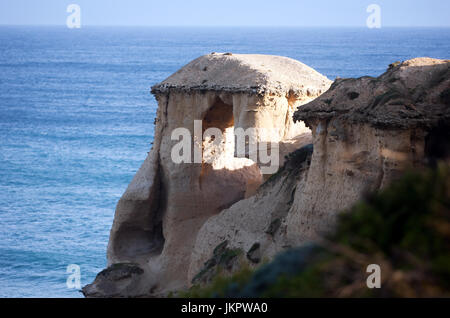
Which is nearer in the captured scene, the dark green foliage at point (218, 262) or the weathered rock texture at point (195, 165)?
the dark green foliage at point (218, 262)

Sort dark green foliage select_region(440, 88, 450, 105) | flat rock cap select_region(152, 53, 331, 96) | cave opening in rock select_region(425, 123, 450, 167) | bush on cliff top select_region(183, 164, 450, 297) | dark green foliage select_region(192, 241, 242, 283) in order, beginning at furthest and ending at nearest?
flat rock cap select_region(152, 53, 331, 96)
dark green foliage select_region(192, 241, 242, 283)
dark green foliage select_region(440, 88, 450, 105)
cave opening in rock select_region(425, 123, 450, 167)
bush on cliff top select_region(183, 164, 450, 297)

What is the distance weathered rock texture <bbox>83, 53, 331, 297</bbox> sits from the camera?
2247 centimetres

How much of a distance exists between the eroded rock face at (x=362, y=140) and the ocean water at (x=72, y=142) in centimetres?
2079

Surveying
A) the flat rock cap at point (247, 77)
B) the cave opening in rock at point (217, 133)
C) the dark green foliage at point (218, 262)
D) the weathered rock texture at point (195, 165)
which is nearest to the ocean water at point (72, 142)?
the weathered rock texture at point (195, 165)

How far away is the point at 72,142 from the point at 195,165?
4964cm

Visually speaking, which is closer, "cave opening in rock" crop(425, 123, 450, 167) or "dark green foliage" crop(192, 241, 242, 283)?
"cave opening in rock" crop(425, 123, 450, 167)

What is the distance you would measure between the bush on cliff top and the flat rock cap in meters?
13.6

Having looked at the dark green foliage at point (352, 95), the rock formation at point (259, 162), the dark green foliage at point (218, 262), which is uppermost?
the dark green foliage at point (352, 95)

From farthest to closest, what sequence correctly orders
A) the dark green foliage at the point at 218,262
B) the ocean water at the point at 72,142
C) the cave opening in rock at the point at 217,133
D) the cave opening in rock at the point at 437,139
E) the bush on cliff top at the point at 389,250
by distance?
the ocean water at the point at 72,142 → the cave opening in rock at the point at 217,133 → the dark green foliage at the point at 218,262 → the cave opening in rock at the point at 437,139 → the bush on cliff top at the point at 389,250

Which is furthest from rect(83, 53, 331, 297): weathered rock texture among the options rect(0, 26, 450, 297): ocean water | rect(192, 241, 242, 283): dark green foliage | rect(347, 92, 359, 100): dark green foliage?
rect(0, 26, 450, 297): ocean water

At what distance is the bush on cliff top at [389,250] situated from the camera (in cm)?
764

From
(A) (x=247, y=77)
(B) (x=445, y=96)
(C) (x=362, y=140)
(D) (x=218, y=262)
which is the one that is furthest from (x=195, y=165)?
(B) (x=445, y=96)

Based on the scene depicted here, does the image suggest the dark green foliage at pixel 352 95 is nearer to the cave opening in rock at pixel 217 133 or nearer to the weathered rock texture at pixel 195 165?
the weathered rock texture at pixel 195 165

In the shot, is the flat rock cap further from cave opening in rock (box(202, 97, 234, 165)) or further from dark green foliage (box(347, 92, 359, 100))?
dark green foliage (box(347, 92, 359, 100))
